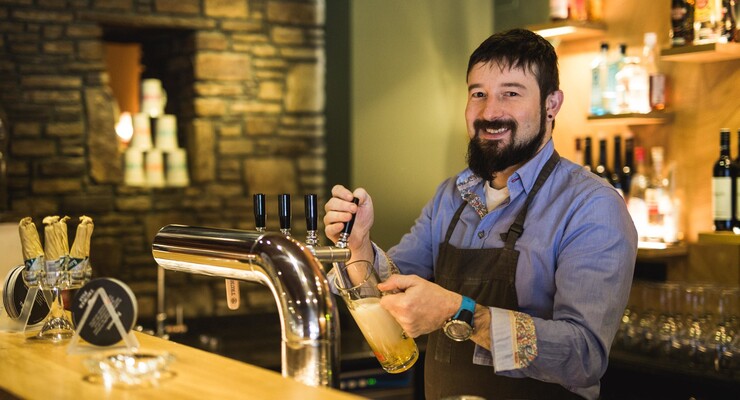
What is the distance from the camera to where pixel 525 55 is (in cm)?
254

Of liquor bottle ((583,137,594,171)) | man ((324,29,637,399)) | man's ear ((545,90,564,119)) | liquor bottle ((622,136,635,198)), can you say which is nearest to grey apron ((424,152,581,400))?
man ((324,29,637,399))

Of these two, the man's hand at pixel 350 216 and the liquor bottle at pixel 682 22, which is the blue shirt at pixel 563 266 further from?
the liquor bottle at pixel 682 22

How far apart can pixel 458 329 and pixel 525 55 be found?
799mm

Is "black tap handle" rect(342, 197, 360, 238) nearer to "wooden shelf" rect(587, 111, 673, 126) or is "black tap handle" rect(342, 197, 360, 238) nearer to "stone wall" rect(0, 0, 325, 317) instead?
"wooden shelf" rect(587, 111, 673, 126)

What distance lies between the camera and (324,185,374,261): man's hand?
220 centimetres

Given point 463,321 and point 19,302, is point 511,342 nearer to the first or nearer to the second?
point 463,321

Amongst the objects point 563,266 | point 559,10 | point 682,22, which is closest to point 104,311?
point 563,266

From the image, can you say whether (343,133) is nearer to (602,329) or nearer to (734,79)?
(734,79)

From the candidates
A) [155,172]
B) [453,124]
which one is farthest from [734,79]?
[155,172]

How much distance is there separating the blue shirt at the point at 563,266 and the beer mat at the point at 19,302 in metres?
0.87

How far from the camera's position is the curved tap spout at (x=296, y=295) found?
4.84ft

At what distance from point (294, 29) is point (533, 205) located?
9.83 feet

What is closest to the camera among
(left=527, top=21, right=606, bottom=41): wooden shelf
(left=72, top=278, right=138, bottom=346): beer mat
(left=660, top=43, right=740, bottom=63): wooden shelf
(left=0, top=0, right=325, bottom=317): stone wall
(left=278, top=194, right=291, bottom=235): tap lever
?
(left=72, top=278, right=138, bottom=346): beer mat

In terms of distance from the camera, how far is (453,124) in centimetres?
518
